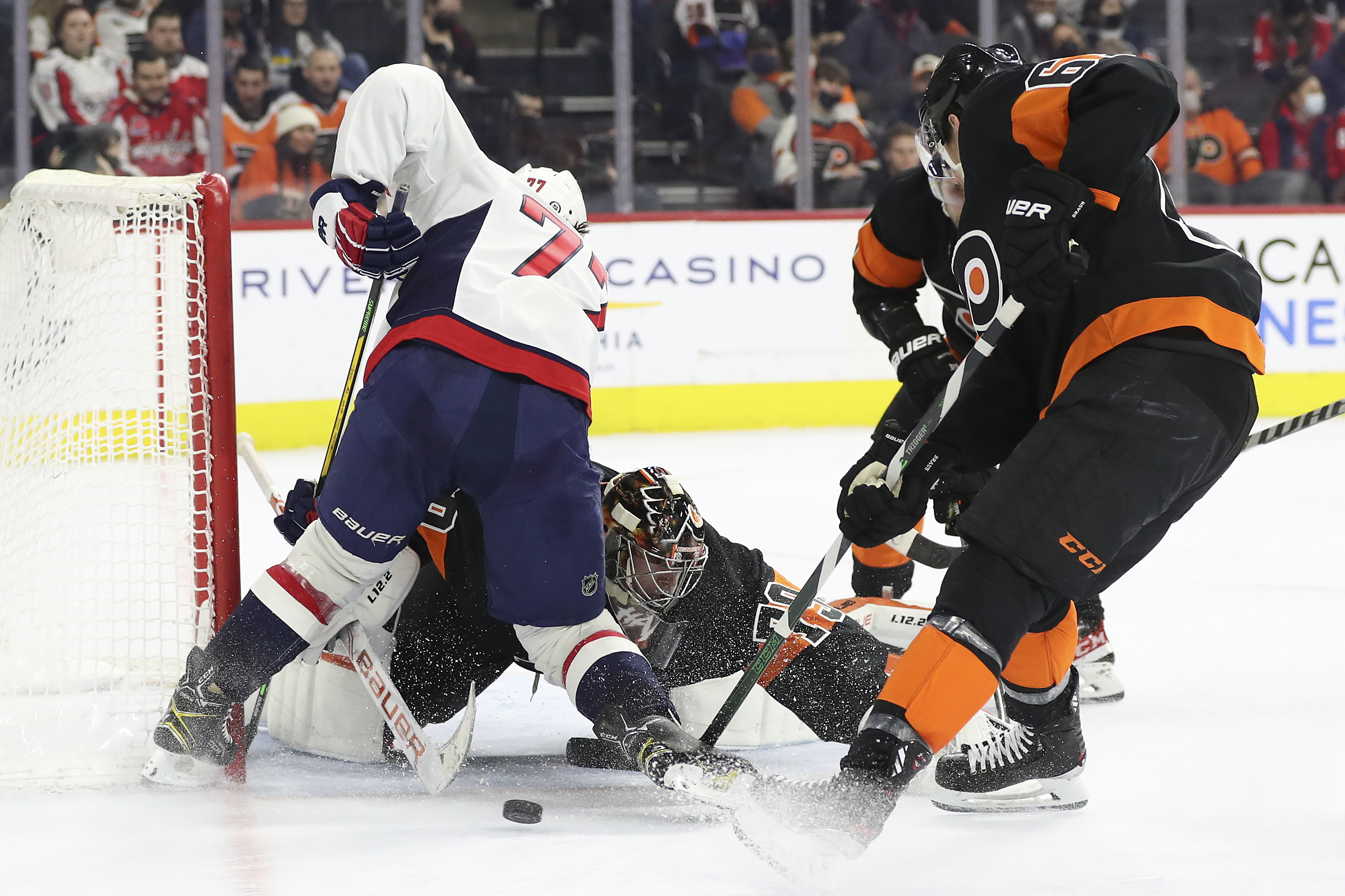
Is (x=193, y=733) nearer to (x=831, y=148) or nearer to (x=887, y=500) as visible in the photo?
(x=887, y=500)

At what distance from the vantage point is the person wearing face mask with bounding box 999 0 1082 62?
6.26 meters

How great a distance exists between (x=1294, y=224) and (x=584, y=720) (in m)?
4.61

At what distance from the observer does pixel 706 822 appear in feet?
6.40

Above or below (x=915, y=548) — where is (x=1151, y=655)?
below

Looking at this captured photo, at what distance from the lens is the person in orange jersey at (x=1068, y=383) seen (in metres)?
1.65

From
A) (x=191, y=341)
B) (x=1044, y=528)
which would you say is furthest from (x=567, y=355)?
(x=1044, y=528)

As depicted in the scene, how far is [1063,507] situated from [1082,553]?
0.06 m

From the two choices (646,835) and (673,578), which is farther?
(673,578)

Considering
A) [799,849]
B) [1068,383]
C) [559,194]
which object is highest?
[559,194]

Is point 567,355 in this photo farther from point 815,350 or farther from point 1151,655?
point 815,350

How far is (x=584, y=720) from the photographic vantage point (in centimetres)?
252

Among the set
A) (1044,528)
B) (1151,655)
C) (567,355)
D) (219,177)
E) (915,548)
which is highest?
(219,177)

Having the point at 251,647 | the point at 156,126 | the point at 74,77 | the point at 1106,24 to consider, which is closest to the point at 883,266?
the point at 251,647

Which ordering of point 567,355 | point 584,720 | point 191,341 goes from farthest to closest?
point 584,720 < point 191,341 < point 567,355
